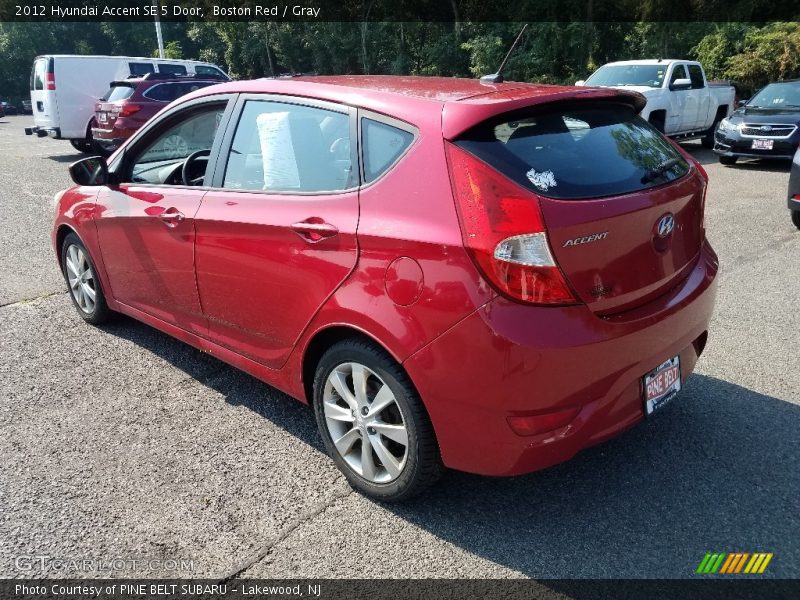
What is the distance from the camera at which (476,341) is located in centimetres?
240

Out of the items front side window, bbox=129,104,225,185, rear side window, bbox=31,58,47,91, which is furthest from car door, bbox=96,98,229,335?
rear side window, bbox=31,58,47,91

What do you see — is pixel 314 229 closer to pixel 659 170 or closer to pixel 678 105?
pixel 659 170

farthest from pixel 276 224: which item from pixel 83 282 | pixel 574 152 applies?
pixel 83 282

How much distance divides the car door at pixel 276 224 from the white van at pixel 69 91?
1279 centimetres

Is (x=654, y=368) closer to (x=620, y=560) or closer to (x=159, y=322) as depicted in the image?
(x=620, y=560)

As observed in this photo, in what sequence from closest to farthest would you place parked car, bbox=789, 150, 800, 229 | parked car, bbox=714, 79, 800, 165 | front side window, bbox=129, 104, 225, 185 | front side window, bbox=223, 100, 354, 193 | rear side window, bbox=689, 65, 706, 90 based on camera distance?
front side window, bbox=223, 100, 354, 193 < front side window, bbox=129, 104, 225, 185 < parked car, bbox=789, 150, 800, 229 < parked car, bbox=714, 79, 800, 165 < rear side window, bbox=689, 65, 706, 90

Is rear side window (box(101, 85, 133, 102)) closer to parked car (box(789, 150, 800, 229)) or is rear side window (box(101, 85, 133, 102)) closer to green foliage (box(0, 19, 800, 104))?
parked car (box(789, 150, 800, 229))

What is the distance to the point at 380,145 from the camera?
279 centimetres

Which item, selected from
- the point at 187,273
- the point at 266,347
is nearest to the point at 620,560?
the point at 266,347

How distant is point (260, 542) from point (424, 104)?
187cm

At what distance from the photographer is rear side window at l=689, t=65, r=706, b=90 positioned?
1412cm

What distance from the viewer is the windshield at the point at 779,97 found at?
470 inches

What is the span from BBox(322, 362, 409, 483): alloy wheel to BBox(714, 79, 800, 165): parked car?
1083 centimetres

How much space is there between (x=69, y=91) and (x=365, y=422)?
15141 mm
